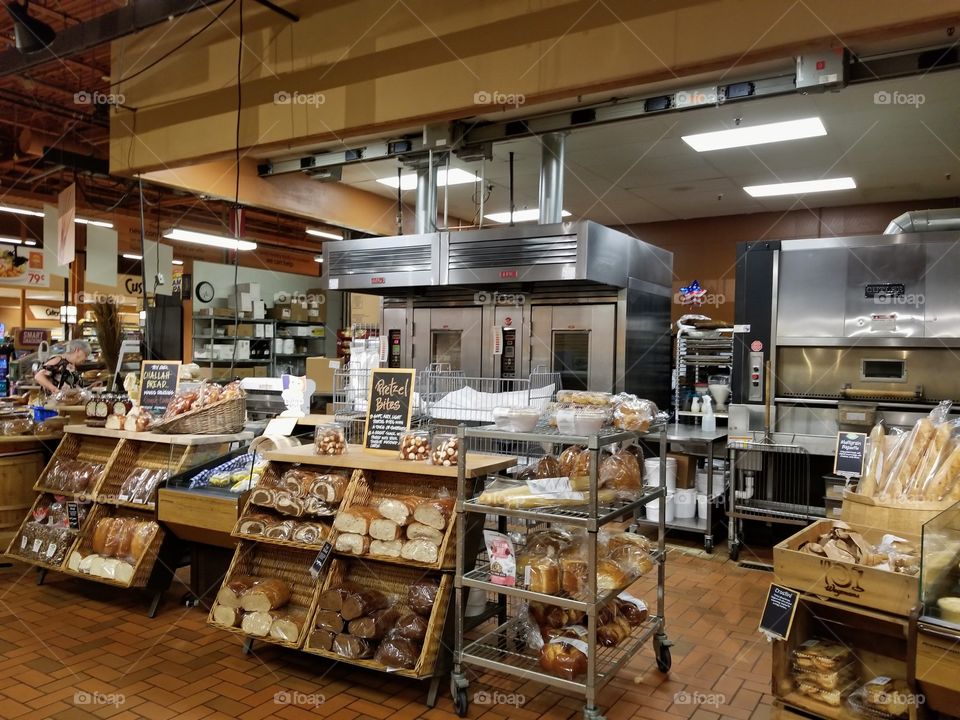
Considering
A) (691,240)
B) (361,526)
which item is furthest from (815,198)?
(361,526)

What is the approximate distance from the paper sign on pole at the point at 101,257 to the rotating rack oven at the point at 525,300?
2.19 meters

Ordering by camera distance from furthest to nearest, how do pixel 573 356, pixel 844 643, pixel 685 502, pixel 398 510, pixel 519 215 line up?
pixel 519 215
pixel 573 356
pixel 685 502
pixel 398 510
pixel 844 643

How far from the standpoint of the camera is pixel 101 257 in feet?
22.6

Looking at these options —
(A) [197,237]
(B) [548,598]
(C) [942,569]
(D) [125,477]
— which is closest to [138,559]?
(D) [125,477]

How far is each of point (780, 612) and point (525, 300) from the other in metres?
4.32

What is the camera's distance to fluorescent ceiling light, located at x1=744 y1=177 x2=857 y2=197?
7.45 meters

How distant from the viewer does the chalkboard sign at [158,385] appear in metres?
4.57

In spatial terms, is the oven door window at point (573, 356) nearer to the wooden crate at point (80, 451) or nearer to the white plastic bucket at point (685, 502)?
the white plastic bucket at point (685, 502)

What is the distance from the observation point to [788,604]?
2.35m

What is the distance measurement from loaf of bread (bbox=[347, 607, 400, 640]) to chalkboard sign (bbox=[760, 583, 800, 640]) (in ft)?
5.03

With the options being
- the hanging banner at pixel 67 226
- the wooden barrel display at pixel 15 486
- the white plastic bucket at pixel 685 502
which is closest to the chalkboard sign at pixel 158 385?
the wooden barrel display at pixel 15 486

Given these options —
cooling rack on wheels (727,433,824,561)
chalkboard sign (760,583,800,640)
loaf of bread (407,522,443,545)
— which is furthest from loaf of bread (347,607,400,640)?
cooling rack on wheels (727,433,824,561)

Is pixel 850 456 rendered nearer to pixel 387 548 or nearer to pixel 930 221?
pixel 387 548

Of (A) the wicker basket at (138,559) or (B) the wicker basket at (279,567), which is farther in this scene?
(A) the wicker basket at (138,559)
